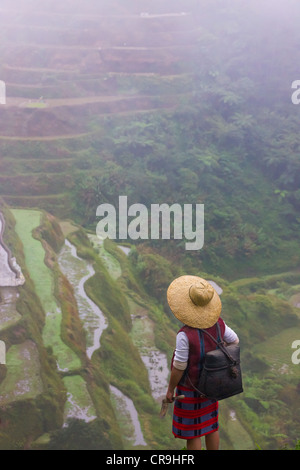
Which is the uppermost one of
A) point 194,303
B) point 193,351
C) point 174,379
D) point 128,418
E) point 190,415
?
point 194,303

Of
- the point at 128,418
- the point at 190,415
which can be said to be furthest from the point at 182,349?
the point at 128,418

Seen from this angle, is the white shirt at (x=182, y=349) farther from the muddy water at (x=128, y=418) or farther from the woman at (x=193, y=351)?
the muddy water at (x=128, y=418)

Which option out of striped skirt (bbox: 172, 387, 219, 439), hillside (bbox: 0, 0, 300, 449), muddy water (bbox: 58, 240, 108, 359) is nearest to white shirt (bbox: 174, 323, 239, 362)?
striped skirt (bbox: 172, 387, 219, 439)

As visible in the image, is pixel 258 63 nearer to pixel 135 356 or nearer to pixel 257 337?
pixel 257 337

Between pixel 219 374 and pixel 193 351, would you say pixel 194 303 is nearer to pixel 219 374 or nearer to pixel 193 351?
pixel 193 351

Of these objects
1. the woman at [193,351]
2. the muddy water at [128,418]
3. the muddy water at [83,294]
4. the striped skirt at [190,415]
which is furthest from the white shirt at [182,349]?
the muddy water at [83,294]

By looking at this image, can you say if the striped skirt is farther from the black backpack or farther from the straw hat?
the straw hat
